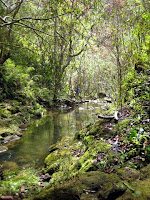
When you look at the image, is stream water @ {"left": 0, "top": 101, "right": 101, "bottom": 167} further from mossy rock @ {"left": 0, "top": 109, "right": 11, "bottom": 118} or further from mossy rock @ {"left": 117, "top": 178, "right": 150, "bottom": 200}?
mossy rock @ {"left": 117, "top": 178, "right": 150, "bottom": 200}

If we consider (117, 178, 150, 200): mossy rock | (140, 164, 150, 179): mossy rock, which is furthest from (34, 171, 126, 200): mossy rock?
(140, 164, 150, 179): mossy rock

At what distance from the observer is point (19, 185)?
111 inches

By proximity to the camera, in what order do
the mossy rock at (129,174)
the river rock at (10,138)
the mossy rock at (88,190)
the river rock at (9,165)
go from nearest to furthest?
1. the mossy rock at (88,190)
2. the mossy rock at (129,174)
3. the river rock at (9,165)
4. the river rock at (10,138)

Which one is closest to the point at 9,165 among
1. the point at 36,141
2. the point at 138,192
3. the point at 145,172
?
the point at 36,141

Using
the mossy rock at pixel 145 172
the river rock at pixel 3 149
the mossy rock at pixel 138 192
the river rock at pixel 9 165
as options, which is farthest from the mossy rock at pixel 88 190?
the river rock at pixel 3 149

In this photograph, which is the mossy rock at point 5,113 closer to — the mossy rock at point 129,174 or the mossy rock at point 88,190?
the mossy rock at point 88,190

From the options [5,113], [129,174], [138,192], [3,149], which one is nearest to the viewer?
[138,192]

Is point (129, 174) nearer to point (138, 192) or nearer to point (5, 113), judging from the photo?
point (138, 192)

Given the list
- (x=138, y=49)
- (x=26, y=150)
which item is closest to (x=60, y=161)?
(x=26, y=150)

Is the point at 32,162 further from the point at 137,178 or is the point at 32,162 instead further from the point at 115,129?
the point at 137,178

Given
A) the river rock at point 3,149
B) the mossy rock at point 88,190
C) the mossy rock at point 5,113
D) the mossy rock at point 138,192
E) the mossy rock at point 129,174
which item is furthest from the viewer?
the mossy rock at point 5,113

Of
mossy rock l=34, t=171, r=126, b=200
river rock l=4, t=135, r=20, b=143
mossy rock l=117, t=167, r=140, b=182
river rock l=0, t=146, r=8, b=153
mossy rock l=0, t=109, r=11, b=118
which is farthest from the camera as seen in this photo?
mossy rock l=0, t=109, r=11, b=118

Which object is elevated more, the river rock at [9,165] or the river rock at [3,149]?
the river rock at [3,149]

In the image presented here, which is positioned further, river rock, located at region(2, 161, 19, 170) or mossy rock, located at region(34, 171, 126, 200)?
river rock, located at region(2, 161, 19, 170)
